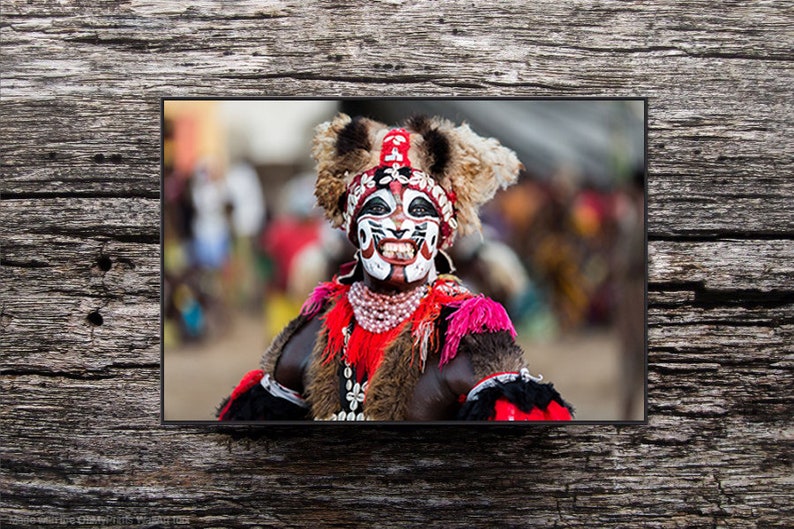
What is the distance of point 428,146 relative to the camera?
94.2 inches

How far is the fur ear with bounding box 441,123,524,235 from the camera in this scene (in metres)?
2.40

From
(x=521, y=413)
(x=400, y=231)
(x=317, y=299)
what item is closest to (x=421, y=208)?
(x=400, y=231)

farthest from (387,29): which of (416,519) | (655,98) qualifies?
(416,519)

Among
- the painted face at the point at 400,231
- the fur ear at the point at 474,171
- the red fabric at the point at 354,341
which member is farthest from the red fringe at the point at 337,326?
the fur ear at the point at 474,171

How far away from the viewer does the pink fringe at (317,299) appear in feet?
8.07

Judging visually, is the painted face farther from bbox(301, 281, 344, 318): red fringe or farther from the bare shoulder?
the bare shoulder

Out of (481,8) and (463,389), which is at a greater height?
(481,8)

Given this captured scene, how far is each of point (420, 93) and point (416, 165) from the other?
349 mm

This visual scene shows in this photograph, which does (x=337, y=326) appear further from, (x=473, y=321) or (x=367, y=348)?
(x=473, y=321)

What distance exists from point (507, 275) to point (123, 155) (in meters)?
1.22

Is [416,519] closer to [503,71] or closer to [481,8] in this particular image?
[503,71]

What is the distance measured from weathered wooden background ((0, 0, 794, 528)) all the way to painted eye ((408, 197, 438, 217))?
0.44 m

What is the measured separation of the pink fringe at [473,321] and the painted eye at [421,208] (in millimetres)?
261

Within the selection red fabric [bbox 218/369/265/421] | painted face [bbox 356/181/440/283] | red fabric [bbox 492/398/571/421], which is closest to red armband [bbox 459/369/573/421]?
red fabric [bbox 492/398/571/421]
